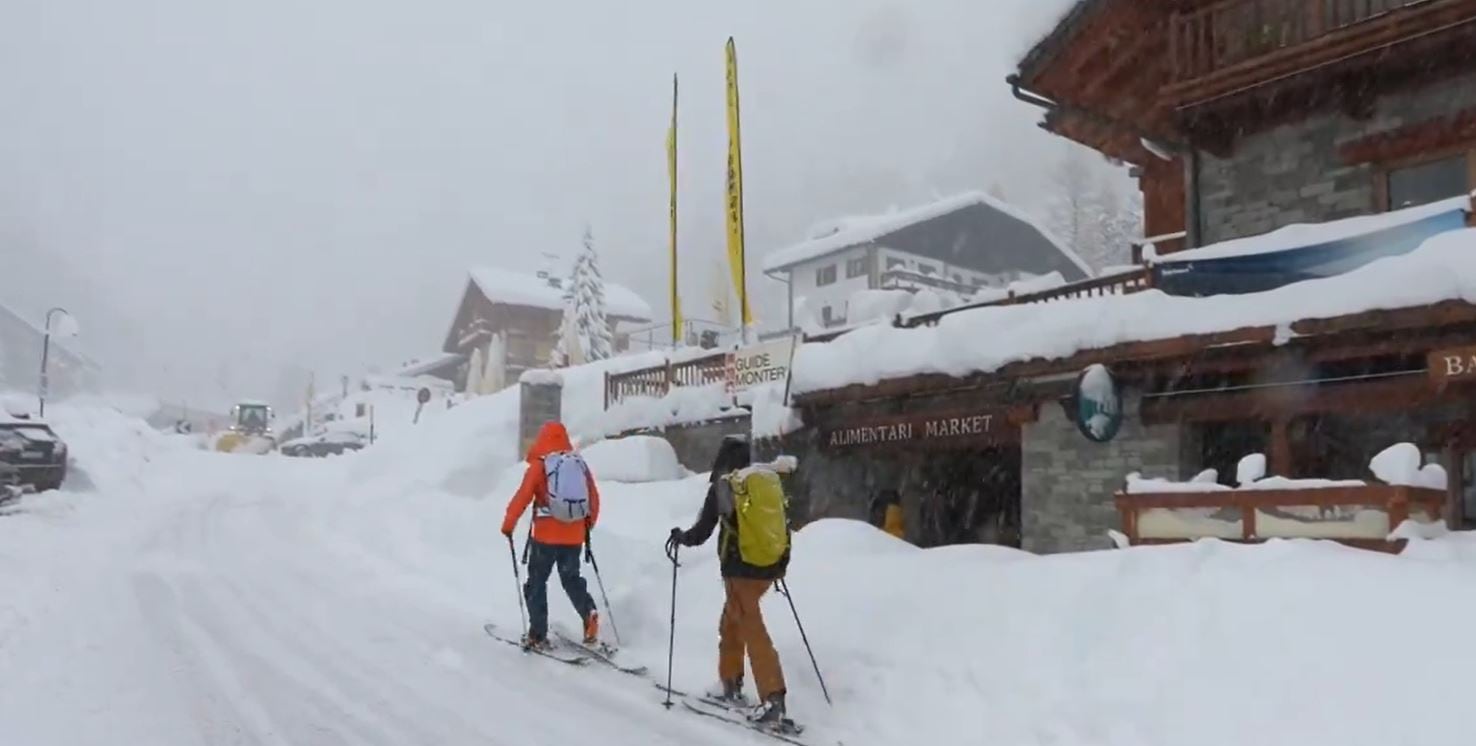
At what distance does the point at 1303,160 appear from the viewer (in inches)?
464

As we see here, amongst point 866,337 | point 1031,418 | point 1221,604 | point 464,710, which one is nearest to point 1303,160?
point 1031,418

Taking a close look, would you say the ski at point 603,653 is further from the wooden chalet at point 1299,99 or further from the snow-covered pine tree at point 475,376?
the snow-covered pine tree at point 475,376

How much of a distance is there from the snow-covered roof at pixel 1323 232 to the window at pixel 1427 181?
78 centimetres

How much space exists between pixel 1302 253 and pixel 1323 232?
1.65 feet

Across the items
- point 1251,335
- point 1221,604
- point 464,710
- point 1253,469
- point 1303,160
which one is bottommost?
point 464,710

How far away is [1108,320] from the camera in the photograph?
11.0 m

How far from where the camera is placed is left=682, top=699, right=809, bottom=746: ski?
6.03 meters

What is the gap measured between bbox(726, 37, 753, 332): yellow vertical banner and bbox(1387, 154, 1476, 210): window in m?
10.6

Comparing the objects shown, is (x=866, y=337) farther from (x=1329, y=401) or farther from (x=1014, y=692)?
(x=1014, y=692)

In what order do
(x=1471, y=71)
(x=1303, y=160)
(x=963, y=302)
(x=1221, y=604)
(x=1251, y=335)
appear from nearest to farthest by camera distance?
(x=1221, y=604) < (x=1251, y=335) < (x=1471, y=71) < (x=1303, y=160) < (x=963, y=302)

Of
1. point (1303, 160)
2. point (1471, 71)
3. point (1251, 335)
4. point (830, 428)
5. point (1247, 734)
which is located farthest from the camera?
point (830, 428)

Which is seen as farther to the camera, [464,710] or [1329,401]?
[1329,401]

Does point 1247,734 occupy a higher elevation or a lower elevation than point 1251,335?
lower

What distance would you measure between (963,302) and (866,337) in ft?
4.44
